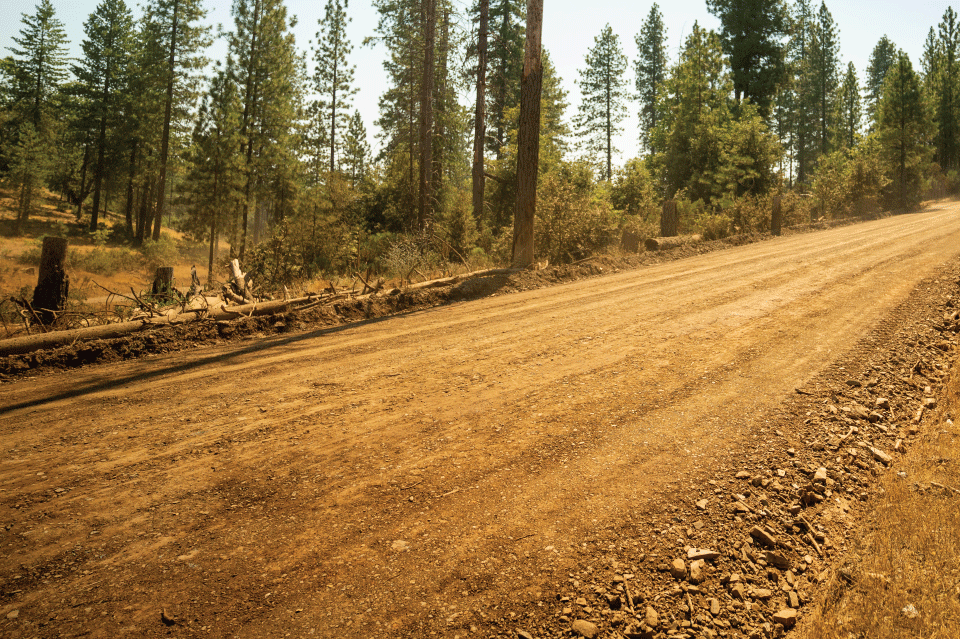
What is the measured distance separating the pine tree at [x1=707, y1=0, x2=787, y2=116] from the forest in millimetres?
117

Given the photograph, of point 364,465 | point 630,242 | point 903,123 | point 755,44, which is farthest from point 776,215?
point 903,123

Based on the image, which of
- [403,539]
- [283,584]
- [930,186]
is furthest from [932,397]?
[930,186]

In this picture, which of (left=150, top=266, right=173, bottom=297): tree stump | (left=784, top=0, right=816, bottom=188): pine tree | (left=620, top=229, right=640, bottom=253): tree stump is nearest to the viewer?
(left=150, top=266, right=173, bottom=297): tree stump

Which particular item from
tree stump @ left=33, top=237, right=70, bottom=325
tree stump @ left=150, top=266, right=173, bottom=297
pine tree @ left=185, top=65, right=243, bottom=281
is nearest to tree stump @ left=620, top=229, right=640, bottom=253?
tree stump @ left=150, top=266, right=173, bottom=297

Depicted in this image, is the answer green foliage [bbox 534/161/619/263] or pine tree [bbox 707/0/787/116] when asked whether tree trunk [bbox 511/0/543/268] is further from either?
pine tree [bbox 707/0/787/116]

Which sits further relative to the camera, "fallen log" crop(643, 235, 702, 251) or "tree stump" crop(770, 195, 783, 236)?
"tree stump" crop(770, 195, 783, 236)

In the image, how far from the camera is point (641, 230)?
1631 centimetres

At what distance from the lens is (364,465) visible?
3.30 m

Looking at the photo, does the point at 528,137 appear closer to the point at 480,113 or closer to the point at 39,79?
the point at 480,113

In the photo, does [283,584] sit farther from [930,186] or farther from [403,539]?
[930,186]

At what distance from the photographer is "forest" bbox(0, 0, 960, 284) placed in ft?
64.3

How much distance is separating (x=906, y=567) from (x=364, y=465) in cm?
295

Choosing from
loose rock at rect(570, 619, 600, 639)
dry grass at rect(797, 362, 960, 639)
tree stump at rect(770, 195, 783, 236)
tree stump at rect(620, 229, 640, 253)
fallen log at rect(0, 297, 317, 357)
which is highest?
tree stump at rect(770, 195, 783, 236)

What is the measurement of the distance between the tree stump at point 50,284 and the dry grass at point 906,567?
30.9ft
